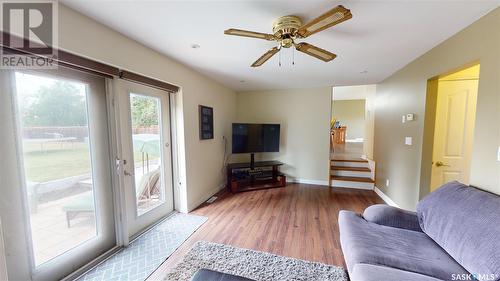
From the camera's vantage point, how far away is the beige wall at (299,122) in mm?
4387

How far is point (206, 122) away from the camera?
3447 millimetres

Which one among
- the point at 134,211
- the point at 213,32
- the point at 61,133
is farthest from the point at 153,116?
the point at 213,32

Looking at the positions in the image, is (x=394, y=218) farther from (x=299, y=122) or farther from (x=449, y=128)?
(x=299, y=122)

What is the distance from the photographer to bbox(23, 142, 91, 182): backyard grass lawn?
1.44 metres

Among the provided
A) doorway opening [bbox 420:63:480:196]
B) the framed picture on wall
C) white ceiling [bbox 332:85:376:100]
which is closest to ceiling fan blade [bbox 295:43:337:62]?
doorway opening [bbox 420:63:480:196]

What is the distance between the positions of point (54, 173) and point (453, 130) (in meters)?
4.34

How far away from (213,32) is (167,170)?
202 cm

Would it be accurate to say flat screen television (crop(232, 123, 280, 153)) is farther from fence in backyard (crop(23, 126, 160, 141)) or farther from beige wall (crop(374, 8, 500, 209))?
fence in backyard (crop(23, 126, 160, 141))

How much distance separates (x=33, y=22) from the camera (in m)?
1.30

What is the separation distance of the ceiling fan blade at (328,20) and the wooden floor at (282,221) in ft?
7.06

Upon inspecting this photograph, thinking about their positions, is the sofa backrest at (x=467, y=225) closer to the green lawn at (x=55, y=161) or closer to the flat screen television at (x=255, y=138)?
the flat screen television at (x=255, y=138)

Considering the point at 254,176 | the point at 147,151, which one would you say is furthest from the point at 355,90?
the point at 147,151

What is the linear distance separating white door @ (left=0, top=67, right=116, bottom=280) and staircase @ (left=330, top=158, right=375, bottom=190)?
14.1 feet

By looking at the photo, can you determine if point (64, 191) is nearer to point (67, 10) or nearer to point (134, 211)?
point (134, 211)
